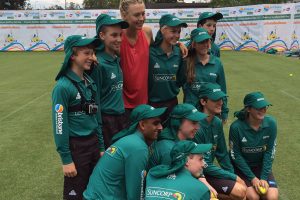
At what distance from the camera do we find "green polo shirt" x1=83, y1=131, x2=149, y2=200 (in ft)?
10.3

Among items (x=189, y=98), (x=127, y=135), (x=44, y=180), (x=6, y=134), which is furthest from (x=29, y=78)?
(x=127, y=135)

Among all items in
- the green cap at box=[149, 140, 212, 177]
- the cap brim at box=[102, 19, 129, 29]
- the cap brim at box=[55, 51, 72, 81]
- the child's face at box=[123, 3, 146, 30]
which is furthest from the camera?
the child's face at box=[123, 3, 146, 30]

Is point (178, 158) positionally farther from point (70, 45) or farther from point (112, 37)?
point (112, 37)

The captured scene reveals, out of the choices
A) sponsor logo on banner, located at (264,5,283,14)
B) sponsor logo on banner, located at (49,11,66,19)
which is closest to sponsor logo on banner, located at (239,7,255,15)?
sponsor logo on banner, located at (264,5,283,14)

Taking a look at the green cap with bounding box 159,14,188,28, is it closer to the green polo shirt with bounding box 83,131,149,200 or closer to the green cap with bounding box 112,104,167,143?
the green cap with bounding box 112,104,167,143

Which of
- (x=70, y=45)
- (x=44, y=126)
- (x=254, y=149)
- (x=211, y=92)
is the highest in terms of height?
(x=70, y=45)

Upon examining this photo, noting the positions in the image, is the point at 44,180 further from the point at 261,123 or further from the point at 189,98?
the point at 261,123

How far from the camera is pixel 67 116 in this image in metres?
3.61

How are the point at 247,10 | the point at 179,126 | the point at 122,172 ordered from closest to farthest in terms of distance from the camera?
the point at 122,172 < the point at 179,126 < the point at 247,10

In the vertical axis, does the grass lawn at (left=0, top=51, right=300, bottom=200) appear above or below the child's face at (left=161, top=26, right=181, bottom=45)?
below

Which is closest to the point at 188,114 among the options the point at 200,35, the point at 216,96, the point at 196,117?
the point at 196,117

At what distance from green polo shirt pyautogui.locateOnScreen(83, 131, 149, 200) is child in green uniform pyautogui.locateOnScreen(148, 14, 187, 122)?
54.7 inches

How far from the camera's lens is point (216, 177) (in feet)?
14.5

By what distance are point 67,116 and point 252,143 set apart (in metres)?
2.21
